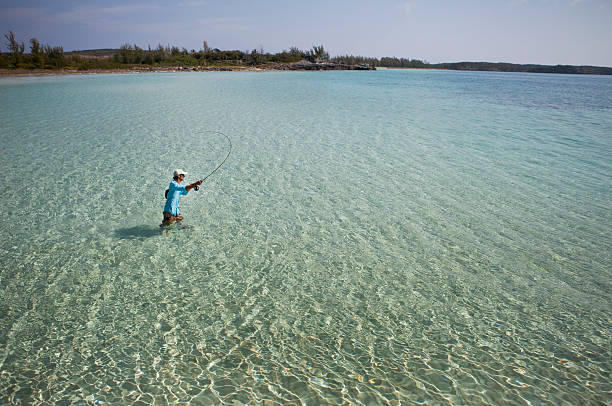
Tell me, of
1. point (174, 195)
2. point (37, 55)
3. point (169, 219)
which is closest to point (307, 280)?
point (174, 195)

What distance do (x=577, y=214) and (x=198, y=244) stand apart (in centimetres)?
835

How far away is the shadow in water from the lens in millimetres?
6629

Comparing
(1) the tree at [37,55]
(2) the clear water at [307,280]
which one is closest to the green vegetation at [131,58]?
(1) the tree at [37,55]

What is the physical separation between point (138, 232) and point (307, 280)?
3.66m

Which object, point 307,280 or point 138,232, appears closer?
point 307,280

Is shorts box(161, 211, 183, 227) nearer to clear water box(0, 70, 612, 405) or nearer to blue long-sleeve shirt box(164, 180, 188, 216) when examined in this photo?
blue long-sleeve shirt box(164, 180, 188, 216)

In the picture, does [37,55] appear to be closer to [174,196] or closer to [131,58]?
[131,58]

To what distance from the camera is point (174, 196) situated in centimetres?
639

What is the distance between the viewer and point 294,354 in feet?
13.3

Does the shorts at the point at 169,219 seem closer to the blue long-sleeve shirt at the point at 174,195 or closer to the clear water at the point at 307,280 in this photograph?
the blue long-sleeve shirt at the point at 174,195

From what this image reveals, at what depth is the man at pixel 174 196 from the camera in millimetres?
6101

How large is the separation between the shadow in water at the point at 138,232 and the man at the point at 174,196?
0.24m

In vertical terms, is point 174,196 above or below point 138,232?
above

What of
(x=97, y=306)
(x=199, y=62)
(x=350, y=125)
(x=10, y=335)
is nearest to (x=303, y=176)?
(x=97, y=306)
